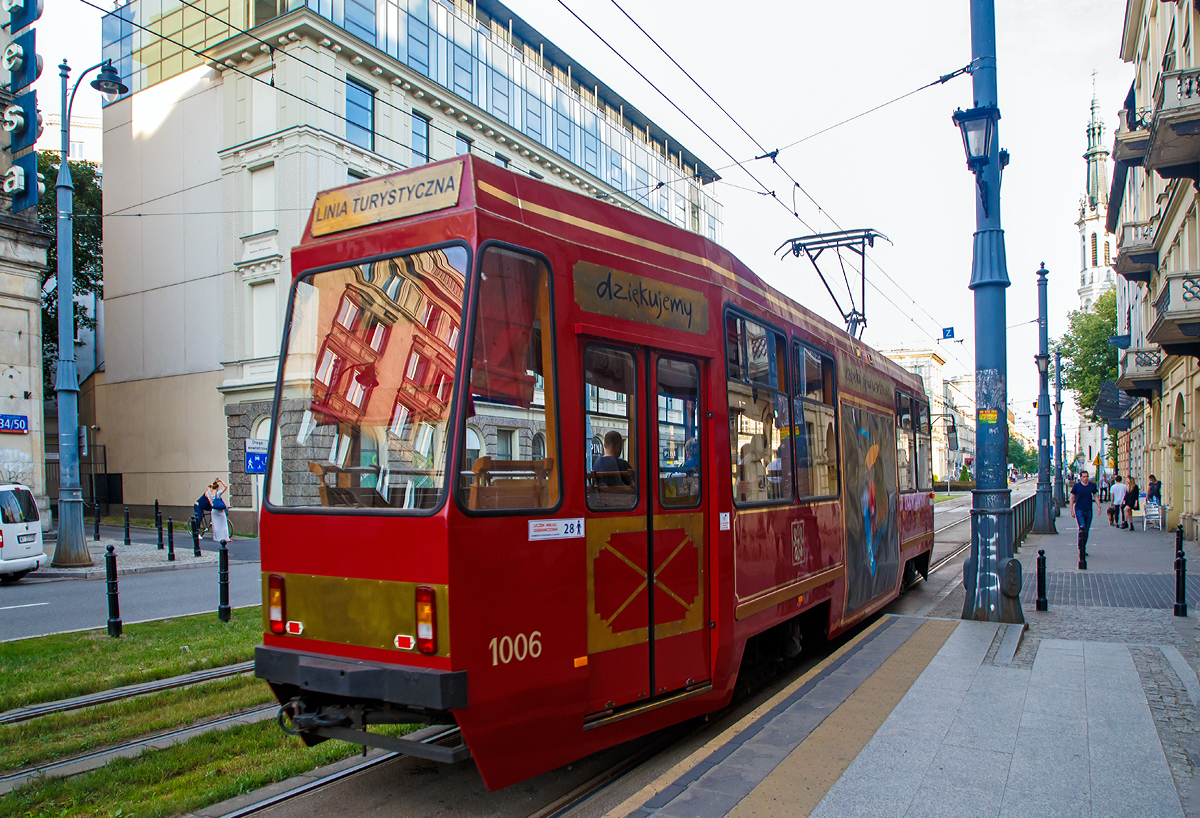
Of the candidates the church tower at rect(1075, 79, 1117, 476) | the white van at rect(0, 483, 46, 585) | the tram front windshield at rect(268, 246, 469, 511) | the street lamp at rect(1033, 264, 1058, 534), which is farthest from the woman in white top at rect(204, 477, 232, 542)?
the church tower at rect(1075, 79, 1117, 476)

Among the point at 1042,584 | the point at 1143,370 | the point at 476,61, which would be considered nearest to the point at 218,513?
the point at 1042,584

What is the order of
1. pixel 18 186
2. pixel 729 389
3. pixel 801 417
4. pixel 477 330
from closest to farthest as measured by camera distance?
pixel 477 330 < pixel 729 389 < pixel 801 417 < pixel 18 186

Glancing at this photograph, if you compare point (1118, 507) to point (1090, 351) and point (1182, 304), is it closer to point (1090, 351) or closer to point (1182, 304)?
point (1182, 304)

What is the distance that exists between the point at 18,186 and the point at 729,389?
20959 mm

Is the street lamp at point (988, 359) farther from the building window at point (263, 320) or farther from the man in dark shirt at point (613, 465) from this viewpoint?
the building window at point (263, 320)

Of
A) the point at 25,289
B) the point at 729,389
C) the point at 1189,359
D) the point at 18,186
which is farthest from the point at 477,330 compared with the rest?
the point at 1189,359

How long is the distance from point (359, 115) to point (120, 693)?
76.6 ft

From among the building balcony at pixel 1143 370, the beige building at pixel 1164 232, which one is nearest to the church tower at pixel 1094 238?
the beige building at pixel 1164 232

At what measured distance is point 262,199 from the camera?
2686 cm

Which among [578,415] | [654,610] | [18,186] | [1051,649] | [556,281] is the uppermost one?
[18,186]

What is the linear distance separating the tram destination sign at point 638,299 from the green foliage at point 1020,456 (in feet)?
475

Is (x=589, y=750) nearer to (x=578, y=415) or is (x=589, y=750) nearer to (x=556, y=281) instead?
(x=578, y=415)

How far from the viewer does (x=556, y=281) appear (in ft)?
15.5

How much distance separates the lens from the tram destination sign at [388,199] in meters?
4.53
